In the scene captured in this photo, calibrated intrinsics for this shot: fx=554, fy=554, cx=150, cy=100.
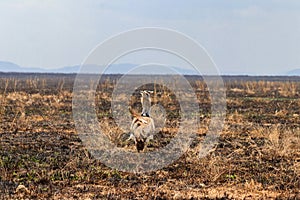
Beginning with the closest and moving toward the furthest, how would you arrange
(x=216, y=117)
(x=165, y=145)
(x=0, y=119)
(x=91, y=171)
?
1. (x=91, y=171)
2. (x=165, y=145)
3. (x=0, y=119)
4. (x=216, y=117)

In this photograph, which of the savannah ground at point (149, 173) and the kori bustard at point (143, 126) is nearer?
the savannah ground at point (149, 173)

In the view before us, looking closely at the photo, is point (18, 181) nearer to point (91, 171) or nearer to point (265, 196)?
point (91, 171)

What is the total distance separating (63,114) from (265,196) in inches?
510

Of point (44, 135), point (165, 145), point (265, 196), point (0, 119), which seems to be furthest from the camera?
point (0, 119)

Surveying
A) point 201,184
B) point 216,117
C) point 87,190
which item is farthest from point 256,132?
point 87,190

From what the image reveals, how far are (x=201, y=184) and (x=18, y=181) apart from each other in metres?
3.08

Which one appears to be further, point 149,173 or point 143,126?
point 143,126

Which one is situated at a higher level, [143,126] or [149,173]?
[143,126]

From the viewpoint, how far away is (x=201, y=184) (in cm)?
930

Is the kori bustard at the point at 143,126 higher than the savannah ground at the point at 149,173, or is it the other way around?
the kori bustard at the point at 143,126

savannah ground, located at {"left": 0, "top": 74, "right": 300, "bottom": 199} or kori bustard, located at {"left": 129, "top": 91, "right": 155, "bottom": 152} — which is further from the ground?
kori bustard, located at {"left": 129, "top": 91, "right": 155, "bottom": 152}

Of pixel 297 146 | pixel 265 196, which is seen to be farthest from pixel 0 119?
pixel 265 196

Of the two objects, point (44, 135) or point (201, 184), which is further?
point (44, 135)

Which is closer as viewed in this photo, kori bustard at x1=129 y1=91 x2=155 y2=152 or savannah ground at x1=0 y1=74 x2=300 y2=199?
savannah ground at x1=0 y1=74 x2=300 y2=199
